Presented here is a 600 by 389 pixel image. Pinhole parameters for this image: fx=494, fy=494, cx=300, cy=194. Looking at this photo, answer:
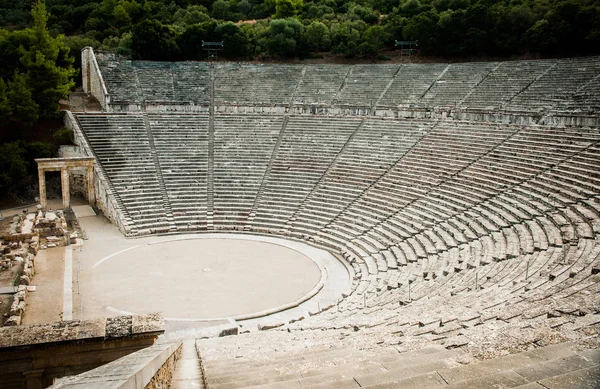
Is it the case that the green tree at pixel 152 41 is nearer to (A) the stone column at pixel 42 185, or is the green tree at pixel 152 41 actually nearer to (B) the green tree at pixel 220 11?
(B) the green tree at pixel 220 11

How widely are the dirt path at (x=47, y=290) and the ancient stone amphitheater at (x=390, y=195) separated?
3.62 meters

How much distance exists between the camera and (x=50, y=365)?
6.23m

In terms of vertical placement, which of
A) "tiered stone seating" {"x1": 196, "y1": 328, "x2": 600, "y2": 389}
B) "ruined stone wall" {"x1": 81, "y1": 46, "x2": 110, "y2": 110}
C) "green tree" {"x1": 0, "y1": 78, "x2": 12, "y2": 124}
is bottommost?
"tiered stone seating" {"x1": 196, "y1": 328, "x2": 600, "y2": 389}

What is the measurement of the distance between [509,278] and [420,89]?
65.2 feet

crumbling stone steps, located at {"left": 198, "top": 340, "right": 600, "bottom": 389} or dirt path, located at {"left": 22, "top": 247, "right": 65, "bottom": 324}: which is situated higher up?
crumbling stone steps, located at {"left": 198, "top": 340, "right": 600, "bottom": 389}

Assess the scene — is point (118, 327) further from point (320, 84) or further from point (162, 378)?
point (320, 84)

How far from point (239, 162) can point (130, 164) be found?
5.49 m

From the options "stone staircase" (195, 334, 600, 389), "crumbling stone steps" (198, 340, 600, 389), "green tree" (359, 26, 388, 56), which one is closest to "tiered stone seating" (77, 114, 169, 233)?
"stone staircase" (195, 334, 600, 389)

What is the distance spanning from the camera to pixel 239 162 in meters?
26.1

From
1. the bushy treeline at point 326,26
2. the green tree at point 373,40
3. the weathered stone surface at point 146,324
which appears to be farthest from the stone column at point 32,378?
the green tree at point 373,40

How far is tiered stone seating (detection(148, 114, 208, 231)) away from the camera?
2306 centimetres

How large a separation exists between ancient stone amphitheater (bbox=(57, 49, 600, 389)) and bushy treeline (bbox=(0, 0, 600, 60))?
14.3ft

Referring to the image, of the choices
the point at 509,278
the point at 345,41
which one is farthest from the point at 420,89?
the point at 509,278

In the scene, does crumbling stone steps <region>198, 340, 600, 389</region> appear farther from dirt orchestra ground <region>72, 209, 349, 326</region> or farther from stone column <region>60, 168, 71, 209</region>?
stone column <region>60, 168, 71, 209</region>
